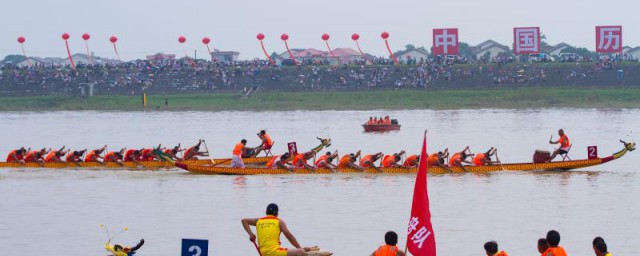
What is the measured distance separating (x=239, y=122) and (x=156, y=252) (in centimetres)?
4720

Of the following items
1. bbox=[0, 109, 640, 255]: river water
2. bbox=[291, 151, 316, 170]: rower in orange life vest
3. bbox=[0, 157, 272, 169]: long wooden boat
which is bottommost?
bbox=[0, 109, 640, 255]: river water

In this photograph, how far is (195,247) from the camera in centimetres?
1733

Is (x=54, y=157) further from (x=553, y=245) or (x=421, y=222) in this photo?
(x=553, y=245)

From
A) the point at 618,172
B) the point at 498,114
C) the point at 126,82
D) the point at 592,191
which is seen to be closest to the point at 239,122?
the point at 498,114

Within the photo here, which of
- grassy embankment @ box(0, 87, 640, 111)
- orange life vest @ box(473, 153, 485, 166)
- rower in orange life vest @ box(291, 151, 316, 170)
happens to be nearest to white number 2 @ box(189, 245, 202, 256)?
rower in orange life vest @ box(291, 151, 316, 170)

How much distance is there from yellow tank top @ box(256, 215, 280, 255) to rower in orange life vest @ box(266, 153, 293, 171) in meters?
17.5

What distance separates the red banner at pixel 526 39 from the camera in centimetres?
9619

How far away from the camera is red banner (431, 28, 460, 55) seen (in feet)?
320

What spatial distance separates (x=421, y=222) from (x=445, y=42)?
3260 inches

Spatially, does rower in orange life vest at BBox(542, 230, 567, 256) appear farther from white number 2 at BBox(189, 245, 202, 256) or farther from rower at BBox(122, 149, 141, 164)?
rower at BBox(122, 149, 141, 164)

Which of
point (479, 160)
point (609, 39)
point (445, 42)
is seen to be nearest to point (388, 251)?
point (479, 160)

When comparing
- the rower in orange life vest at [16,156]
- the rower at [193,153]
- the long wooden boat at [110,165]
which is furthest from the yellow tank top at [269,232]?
the rower in orange life vest at [16,156]

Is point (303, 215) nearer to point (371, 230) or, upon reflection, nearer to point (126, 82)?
point (371, 230)

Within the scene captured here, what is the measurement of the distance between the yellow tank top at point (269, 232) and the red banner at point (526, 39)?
3117 inches
